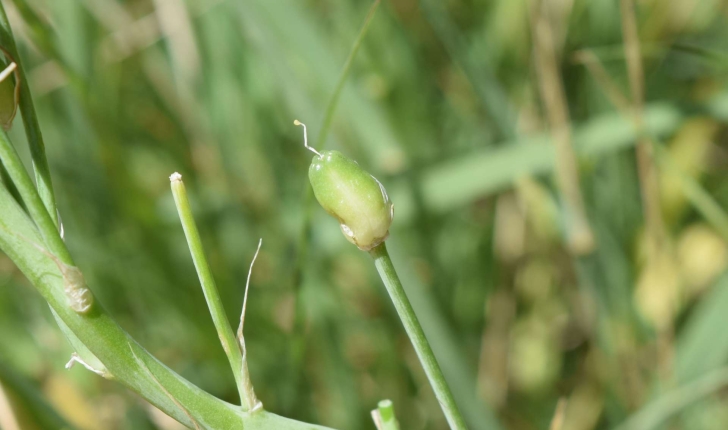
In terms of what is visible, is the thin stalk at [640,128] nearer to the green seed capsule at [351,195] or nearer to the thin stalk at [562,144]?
the thin stalk at [562,144]

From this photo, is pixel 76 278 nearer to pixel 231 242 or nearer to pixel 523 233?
pixel 231 242

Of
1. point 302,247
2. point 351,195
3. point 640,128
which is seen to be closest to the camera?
point 351,195

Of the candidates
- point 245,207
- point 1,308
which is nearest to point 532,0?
point 245,207

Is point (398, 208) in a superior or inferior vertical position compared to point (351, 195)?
superior

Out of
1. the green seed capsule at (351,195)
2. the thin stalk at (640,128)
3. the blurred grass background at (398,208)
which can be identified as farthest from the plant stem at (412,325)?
the thin stalk at (640,128)

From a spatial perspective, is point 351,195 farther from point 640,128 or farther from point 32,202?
point 640,128

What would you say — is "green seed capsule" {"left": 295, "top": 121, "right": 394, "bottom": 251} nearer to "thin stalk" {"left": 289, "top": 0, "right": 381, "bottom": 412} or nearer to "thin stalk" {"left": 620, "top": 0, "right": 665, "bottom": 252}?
"thin stalk" {"left": 289, "top": 0, "right": 381, "bottom": 412}

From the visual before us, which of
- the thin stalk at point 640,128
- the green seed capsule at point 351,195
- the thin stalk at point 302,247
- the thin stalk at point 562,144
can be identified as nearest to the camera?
the green seed capsule at point 351,195

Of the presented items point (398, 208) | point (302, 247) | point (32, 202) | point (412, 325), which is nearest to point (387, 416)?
point (412, 325)
